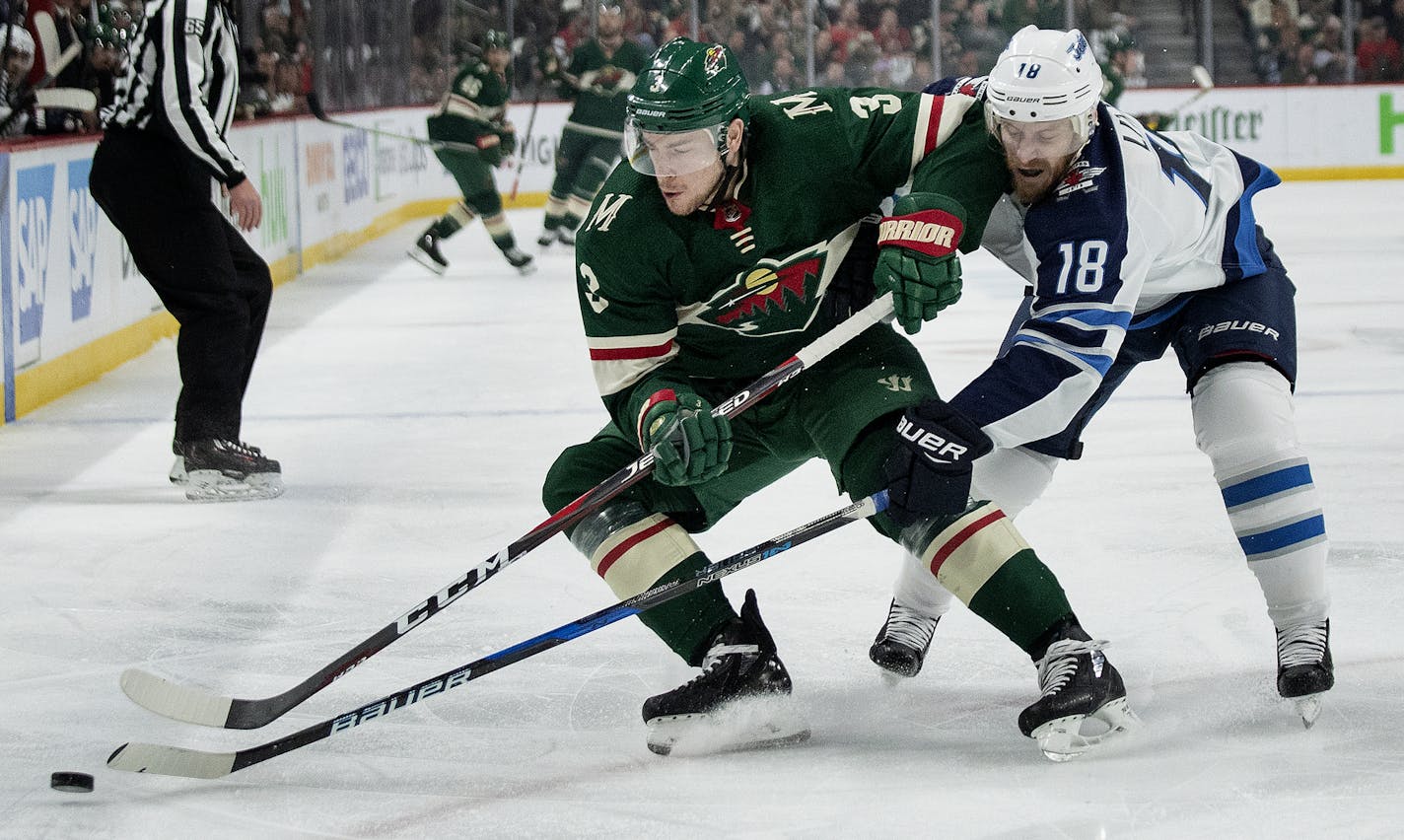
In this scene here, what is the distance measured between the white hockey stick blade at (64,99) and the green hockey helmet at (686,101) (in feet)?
13.3

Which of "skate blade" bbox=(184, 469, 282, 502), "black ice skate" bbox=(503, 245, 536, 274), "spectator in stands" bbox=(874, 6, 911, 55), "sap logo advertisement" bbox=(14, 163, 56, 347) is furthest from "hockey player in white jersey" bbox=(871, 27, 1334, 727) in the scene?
"spectator in stands" bbox=(874, 6, 911, 55)

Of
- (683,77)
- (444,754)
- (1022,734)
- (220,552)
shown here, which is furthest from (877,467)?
(220,552)

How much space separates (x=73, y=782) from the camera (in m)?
2.11

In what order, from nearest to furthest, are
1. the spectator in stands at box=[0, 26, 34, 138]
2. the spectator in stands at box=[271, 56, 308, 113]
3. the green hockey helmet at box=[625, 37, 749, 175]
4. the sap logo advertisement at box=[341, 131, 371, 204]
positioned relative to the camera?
the green hockey helmet at box=[625, 37, 749, 175] < the spectator in stands at box=[0, 26, 34, 138] < the spectator in stands at box=[271, 56, 308, 113] < the sap logo advertisement at box=[341, 131, 371, 204]

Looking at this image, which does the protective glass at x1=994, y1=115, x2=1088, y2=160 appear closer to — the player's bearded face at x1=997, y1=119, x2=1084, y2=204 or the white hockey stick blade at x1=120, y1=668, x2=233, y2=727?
the player's bearded face at x1=997, y1=119, x2=1084, y2=204

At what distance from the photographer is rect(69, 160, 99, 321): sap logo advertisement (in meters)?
5.46

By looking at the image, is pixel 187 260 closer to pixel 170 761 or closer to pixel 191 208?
pixel 191 208

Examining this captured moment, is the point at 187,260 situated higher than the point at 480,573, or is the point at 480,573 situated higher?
the point at 187,260

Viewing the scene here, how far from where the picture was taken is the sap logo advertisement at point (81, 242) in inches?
215

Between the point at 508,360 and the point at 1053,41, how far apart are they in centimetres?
394

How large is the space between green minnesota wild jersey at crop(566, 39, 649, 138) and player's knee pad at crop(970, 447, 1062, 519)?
276 inches

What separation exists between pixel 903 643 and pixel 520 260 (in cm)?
634

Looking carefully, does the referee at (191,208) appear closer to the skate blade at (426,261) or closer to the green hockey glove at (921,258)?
the green hockey glove at (921,258)

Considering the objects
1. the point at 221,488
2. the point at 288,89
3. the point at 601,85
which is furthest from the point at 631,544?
the point at 288,89
